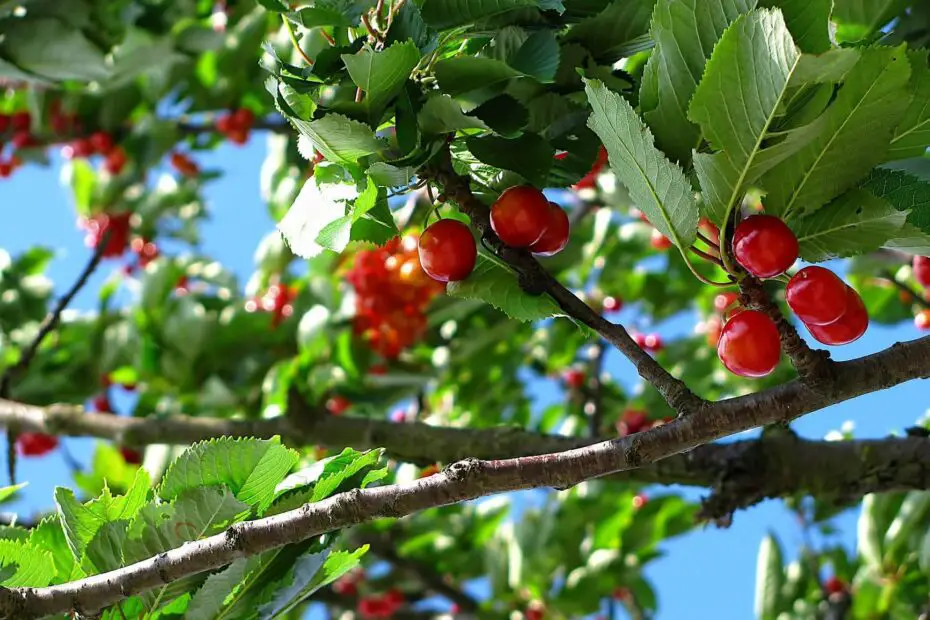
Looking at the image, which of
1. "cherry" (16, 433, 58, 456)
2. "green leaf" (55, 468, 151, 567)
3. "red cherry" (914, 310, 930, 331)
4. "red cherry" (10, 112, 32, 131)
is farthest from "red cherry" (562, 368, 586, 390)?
"green leaf" (55, 468, 151, 567)

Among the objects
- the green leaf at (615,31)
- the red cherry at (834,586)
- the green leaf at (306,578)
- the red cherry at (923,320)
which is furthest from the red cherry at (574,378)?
the green leaf at (306,578)

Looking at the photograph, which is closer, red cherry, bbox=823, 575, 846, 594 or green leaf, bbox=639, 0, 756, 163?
green leaf, bbox=639, 0, 756, 163

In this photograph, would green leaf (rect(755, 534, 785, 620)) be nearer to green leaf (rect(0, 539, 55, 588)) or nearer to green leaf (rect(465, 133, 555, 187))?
green leaf (rect(465, 133, 555, 187))

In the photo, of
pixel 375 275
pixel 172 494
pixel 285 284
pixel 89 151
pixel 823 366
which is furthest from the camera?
pixel 89 151

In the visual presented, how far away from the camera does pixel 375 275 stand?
349 cm

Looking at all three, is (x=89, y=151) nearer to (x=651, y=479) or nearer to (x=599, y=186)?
(x=599, y=186)

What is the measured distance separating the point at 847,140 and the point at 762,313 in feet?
0.77

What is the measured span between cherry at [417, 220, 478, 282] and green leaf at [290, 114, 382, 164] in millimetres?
148

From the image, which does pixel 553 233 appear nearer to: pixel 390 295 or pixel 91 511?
pixel 91 511

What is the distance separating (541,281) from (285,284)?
3119 mm

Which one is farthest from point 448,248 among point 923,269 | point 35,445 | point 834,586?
point 35,445

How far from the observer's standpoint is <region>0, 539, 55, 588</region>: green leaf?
1.34 metres

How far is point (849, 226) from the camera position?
→ 1.23 metres

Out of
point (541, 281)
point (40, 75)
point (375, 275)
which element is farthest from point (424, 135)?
point (375, 275)
